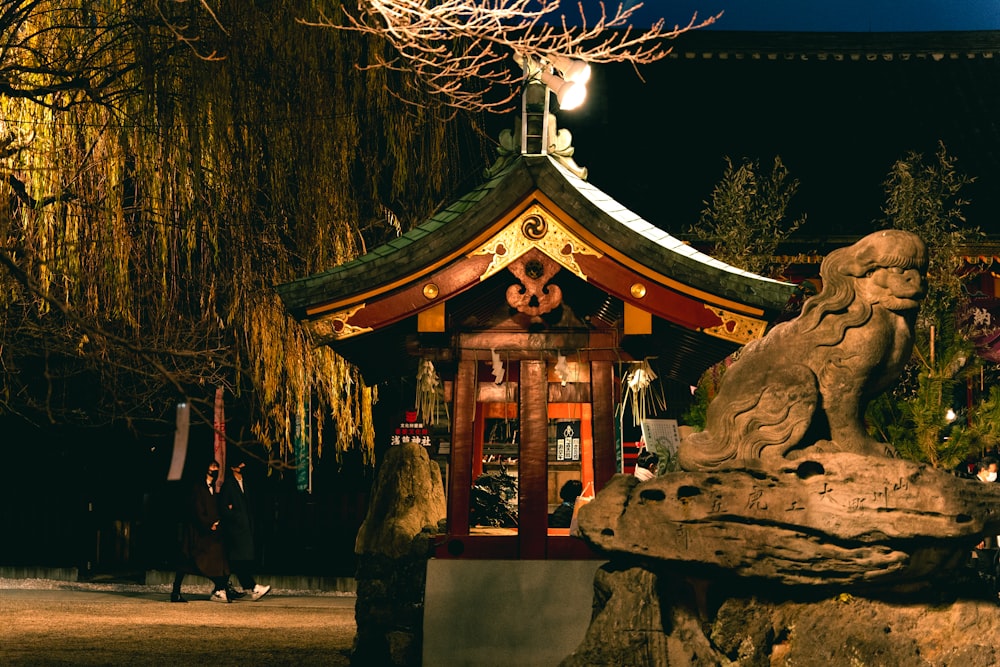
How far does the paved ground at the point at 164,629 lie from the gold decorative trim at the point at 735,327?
3.89m

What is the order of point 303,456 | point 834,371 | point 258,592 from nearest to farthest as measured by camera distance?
point 834,371 → point 258,592 → point 303,456

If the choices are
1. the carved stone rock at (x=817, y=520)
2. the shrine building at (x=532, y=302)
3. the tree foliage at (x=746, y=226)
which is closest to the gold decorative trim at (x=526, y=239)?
the shrine building at (x=532, y=302)

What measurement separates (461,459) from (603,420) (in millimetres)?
1018

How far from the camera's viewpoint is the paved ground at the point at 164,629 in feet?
30.3

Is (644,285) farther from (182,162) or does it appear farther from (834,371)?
(182,162)

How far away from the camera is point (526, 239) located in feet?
26.2

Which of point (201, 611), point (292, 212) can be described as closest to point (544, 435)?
point (292, 212)

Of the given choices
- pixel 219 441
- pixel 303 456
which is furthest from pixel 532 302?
pixel 219 441

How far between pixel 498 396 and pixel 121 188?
323cm

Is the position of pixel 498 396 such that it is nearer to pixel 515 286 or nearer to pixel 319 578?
pixel 515 286

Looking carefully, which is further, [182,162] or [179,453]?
[179,453]

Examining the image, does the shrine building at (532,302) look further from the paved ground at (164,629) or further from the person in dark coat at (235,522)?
the person in dark coat at (235,522)

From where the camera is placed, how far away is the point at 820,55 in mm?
20266

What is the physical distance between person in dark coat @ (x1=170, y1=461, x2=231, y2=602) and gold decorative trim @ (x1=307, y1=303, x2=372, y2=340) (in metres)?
6.44
